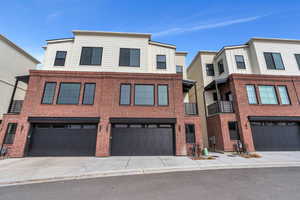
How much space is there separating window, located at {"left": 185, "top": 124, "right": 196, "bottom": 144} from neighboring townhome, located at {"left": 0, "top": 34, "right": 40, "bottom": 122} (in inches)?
552

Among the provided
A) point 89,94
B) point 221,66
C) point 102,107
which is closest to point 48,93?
point 89,94

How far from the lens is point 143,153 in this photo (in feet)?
32.5

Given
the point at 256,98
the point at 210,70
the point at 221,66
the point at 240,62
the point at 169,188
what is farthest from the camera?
the point at 210,70

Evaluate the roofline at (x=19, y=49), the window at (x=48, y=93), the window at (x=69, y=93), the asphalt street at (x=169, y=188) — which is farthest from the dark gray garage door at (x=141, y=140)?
the roofline at (x=19, y=49)

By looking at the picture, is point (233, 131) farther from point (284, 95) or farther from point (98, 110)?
point (98, 110)

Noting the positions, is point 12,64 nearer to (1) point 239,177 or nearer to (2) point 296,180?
(1) point 239,177

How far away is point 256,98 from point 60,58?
18.4m

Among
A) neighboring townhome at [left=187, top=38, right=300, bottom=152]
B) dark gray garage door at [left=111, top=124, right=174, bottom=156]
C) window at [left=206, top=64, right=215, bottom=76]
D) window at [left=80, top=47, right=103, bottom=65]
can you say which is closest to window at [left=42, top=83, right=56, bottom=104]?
window at [left=80, top=47, right=103, bottom=65]

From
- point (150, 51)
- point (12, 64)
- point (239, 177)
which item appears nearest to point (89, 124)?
point (150, 51)

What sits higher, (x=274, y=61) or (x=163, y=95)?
(x=274, y=61)

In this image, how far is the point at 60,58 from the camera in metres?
12.0

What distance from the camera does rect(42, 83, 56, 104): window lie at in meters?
10.4

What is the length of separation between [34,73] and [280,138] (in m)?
21.6

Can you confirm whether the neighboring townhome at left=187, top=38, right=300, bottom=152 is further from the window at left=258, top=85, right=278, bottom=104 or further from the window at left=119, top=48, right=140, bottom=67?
the window at left=119, top=48, right=140, bottom=67
